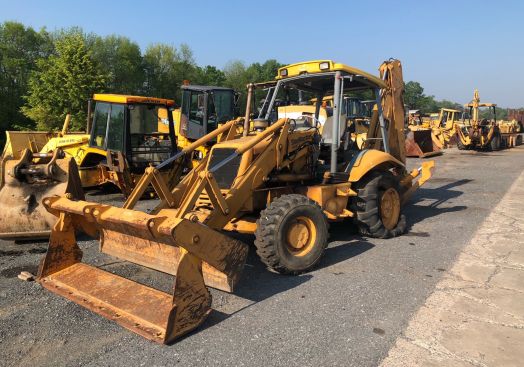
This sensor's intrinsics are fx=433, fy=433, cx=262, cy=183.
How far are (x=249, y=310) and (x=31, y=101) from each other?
31.2 metres

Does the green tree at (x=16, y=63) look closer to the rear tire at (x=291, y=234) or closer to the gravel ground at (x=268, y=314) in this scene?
the gravel ground at (x=268, y=314)

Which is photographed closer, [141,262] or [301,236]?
[141,262]

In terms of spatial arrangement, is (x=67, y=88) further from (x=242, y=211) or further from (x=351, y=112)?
(x=242, y=211)

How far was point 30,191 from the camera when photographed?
6.28 m

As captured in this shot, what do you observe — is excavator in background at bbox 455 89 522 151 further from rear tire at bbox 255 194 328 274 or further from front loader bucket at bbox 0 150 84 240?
front loader bucket at bbox 0 150 84 240

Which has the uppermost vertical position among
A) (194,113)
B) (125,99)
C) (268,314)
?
(194,113)

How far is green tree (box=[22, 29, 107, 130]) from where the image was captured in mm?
28703

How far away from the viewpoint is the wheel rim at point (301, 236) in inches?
192

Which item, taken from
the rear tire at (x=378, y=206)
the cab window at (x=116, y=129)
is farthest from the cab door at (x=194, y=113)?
the rear tire at (x=378, y=206)

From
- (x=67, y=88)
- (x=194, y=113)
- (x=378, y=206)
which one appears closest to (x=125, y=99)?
(x=194, y=113)

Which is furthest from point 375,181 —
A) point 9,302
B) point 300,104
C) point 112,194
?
Result: point 112,194

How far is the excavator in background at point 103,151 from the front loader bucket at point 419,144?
8.95 meters

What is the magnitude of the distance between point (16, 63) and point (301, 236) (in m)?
40.3

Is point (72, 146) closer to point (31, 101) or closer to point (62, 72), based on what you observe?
point (62, 72)
